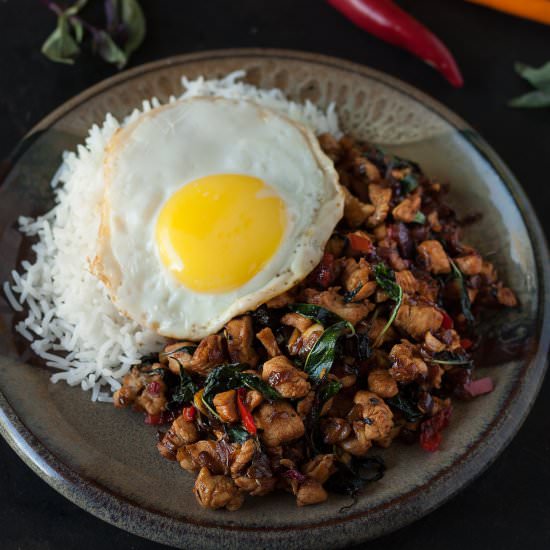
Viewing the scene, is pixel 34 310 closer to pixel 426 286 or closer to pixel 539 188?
pixel 426 286

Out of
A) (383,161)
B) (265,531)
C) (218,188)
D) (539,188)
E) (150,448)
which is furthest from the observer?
(539,188)

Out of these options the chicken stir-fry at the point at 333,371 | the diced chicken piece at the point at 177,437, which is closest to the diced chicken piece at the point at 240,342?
the chicken stir-fry at the point at 333,371

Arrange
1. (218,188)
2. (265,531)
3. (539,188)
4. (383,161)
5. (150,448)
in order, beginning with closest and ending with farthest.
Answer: (265,531), (150,448), (218,188), (383,161), (539,188)

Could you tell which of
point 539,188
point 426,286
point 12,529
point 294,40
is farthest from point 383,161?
point 12,529

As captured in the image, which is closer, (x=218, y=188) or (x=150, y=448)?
(x=150, y=448)

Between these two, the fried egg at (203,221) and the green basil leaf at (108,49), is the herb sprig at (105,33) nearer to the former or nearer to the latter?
the green basil leaf at (108,49)

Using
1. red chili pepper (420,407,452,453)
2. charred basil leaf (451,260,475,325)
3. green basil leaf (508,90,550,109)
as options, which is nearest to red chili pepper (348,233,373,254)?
charred basil leaf (451,260,475,325)
